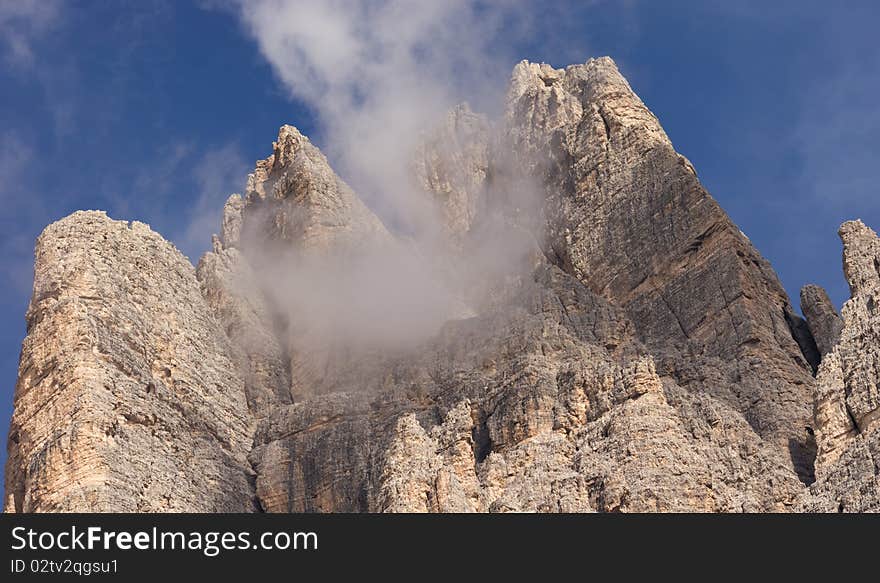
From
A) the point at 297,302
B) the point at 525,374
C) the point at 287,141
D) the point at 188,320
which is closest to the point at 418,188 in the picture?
the point at 287,141

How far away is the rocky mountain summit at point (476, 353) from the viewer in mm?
79625

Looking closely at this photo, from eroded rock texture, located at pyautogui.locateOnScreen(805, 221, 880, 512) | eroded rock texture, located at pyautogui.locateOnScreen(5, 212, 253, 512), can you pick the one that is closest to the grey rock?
eroded rock texture, located at pyautogui.locateOnScreen(805, 221, 880, 512)

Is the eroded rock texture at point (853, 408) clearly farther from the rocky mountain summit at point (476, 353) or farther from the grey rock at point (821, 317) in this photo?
the grey rock at point (821, 317)

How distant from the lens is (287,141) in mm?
115750

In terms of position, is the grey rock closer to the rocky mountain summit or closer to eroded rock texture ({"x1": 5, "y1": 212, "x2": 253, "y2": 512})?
the rocky mountain summit

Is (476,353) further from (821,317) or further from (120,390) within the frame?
(120,390)

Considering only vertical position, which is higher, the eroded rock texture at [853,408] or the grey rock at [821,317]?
the grey rock at [821,317]

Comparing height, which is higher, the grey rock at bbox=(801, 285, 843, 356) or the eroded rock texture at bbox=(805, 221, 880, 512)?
the grey rock at bbox=(801, 285, 843, 356)

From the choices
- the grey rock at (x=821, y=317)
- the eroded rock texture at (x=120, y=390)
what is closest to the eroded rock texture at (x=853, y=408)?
the grey rock at (x=821, y=317)

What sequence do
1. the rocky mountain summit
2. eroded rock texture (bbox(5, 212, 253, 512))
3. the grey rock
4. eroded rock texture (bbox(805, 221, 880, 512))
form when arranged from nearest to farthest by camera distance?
eroded rock texture (bbox(805, 221, 880, 512)), eroded rock texture (bbox(5, 212, 253, 512)), the rocky mountain summit, the grey rock

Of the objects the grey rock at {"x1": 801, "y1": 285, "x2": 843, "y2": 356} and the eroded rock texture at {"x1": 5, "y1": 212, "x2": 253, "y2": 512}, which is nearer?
the eroded rock texture at {"x1": 5, "y1": 212, "x2": 253, "y2": 512}

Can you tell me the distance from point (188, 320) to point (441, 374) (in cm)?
1237

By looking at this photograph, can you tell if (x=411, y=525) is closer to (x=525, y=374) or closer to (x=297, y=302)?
(x=525, y=374)

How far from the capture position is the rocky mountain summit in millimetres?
79625
